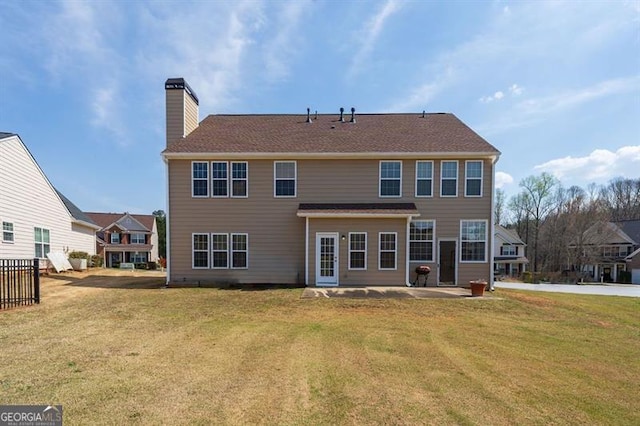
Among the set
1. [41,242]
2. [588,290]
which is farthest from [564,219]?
[41,242]

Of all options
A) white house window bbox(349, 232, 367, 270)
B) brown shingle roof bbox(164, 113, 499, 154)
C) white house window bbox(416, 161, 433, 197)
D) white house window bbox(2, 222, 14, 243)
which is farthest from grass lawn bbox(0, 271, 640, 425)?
white house window bbox(2, 222, 14, 243)

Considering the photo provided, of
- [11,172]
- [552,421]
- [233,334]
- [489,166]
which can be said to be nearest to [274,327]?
[233,334]

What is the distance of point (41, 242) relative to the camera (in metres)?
17.5

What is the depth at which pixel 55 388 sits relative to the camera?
4117 mm

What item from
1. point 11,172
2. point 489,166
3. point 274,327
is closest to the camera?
point 274,327

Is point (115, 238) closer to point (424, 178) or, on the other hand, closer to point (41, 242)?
point (41, 242)

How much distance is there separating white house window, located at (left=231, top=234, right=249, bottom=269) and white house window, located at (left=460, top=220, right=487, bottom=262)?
9.59 metres

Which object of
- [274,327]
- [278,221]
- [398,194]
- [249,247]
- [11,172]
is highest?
[11,172]

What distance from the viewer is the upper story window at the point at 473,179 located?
1404 centimetres

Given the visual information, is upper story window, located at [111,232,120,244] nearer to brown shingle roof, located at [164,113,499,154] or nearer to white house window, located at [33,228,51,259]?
white house window, located at [33,228,51,259]

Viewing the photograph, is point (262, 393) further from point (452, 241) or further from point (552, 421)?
point (452, 241)

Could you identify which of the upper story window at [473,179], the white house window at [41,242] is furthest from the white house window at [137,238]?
the upper story window at [473,179]

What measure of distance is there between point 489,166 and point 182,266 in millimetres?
14319

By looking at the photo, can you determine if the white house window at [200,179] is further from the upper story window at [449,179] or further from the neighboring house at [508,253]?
the neighboring house at [508,253]
